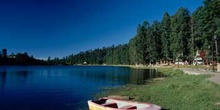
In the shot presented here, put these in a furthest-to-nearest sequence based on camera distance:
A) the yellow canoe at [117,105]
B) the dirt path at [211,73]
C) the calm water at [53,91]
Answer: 1. the dirt path at [211,73]
2. the calm water at [53,91]
3. the yellow canoe at [117,105]

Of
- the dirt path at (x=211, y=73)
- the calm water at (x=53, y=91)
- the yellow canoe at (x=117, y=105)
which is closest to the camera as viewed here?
the yellow canoe at (x=117, y=105)

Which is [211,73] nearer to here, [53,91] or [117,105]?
[53,91]

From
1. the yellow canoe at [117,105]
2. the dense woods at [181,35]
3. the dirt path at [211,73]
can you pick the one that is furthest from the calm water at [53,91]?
the dense woods at [181,35]

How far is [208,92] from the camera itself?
25.6 metres

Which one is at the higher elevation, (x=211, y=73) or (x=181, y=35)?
(x=181, y=35)

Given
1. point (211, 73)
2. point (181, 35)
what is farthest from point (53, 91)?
point (181, 35)

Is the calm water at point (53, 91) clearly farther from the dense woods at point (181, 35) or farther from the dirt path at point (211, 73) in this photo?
the dense woods at point (181, 35)

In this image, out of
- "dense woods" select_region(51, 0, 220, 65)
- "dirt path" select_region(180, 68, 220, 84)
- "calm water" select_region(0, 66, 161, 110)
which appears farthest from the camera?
"dense woods" select_region(51, 0, 220, 65)

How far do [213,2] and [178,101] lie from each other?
34.4 m

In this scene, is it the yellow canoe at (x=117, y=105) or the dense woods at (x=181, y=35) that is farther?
the dense woods at (x=181, y=35)

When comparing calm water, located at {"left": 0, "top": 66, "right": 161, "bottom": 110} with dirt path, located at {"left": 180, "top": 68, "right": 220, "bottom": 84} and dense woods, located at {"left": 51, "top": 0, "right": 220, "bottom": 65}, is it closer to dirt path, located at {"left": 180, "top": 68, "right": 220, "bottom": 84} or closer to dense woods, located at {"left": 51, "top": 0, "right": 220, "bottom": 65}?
dirt path, located at {"left": 180, "top": 68, "right": 220, "bottom": 84}

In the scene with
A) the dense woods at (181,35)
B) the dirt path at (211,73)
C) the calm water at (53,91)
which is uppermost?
the dense woods at (181,35)

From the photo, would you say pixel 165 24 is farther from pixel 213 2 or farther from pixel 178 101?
pixel 178 101

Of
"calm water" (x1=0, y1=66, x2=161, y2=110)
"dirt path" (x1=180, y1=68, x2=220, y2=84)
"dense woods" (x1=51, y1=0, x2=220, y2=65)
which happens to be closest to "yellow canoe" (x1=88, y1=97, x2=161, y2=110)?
"calm water" (x1=0, y1=66, x2=161, y2=110)
